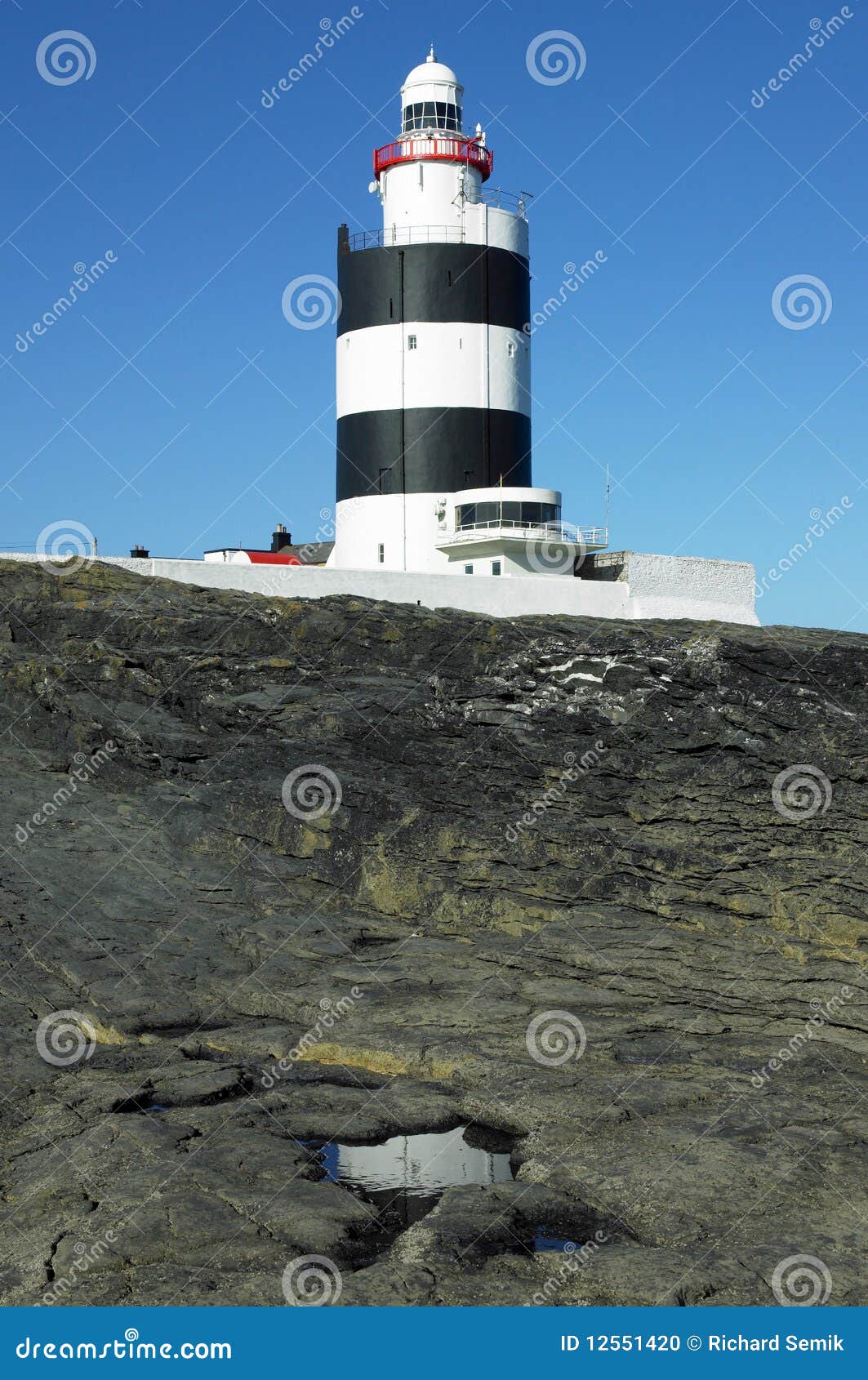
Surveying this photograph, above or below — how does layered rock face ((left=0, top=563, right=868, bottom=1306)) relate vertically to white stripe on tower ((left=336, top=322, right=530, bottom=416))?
below

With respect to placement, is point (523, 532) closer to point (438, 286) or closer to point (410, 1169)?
point (438, 286)

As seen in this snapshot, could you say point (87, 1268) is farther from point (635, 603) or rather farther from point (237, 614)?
point (635, 603)

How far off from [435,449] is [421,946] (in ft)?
70.0

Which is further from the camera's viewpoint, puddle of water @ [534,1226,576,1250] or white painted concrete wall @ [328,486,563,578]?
white painted concrete wall @ [328,486,563,578]

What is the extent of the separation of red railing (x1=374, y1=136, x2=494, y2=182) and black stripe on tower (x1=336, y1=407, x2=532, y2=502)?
264 inches

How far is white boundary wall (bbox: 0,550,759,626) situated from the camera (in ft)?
90.4

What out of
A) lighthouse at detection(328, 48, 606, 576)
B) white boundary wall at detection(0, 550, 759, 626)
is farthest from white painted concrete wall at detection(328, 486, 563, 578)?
white boundary wall at detection(0, 550, 759, 626)

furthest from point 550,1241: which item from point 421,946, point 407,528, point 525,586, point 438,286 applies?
point 438,286

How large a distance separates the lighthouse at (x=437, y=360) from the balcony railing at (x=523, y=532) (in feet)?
0.23

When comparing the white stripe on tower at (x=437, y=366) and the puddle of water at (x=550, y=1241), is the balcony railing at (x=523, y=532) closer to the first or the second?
the white stripe on tower at (x=437, y=366)

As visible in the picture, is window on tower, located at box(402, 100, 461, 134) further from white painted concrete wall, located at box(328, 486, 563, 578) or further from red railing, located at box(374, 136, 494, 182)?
white painted concrete wall, located at box(328, 486, 563, 578)

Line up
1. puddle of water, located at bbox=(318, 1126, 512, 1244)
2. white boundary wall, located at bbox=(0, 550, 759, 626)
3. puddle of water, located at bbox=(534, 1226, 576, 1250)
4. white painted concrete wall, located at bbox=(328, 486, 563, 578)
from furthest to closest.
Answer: white painted concrete wall, located at bbox=(328, 486, 563, 578)
white boundary wall, located at bbox=(0, 550, 759, 626)
puddle of water, located at bbox=(318, 1126, 512, 1244)
puddle of water, located at bbox=(534, 1226, 576, 1250)

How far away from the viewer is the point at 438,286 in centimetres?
3466

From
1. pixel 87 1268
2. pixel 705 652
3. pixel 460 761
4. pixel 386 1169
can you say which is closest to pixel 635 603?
pixel 705 652
